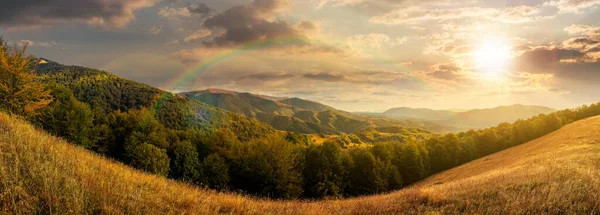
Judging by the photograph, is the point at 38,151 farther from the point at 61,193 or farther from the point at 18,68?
the point at 18,68

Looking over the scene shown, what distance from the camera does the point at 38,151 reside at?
320 inches

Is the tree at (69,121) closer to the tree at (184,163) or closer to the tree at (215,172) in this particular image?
the tree at (184,163)

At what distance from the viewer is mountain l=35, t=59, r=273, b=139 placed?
134m

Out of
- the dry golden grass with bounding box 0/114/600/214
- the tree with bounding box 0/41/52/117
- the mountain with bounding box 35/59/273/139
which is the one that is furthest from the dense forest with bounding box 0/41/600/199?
the mountain with bounding box 35/59/273/139

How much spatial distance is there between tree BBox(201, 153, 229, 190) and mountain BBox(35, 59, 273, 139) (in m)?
88.6

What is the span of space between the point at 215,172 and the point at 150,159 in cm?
904

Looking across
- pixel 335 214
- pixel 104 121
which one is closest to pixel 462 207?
pixel 335 214

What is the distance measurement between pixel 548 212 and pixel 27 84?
43.1m

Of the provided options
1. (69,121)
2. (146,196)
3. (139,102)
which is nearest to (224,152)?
(69,121)

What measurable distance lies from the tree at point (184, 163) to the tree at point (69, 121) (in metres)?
12.5

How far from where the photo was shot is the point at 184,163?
4147cm

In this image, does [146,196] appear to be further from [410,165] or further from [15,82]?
[410,165]

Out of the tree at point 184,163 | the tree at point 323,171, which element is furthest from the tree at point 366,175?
the tree at point 184,163

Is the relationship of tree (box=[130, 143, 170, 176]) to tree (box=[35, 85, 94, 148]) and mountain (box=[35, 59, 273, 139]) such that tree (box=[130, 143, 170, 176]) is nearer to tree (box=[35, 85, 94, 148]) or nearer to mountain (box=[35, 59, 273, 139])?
tree (box=[35, 85, 94, 148])
